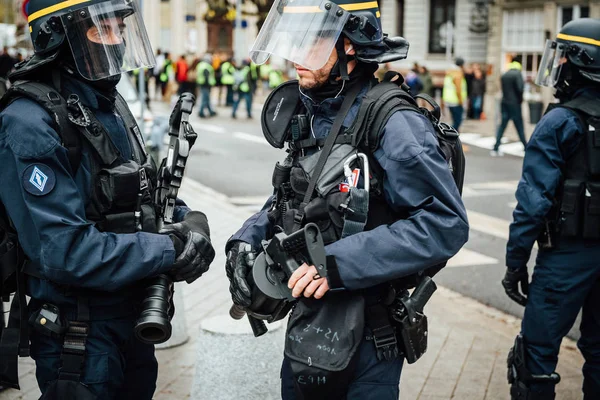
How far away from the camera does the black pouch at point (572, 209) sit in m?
4.15

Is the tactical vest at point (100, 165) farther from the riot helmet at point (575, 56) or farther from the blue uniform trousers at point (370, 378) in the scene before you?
the riot helmet at point (575, 56)

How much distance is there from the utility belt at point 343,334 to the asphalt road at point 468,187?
3.60m

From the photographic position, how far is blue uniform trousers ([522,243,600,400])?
4160 millimetres

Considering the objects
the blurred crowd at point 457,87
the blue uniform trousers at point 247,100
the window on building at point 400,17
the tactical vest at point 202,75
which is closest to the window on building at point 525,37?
the blurred crowd at point 457,87

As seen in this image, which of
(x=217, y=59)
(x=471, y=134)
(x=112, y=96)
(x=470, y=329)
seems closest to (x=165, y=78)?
(x=217, y=59)

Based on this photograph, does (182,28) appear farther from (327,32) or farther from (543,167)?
(327,32)

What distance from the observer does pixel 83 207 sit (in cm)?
290

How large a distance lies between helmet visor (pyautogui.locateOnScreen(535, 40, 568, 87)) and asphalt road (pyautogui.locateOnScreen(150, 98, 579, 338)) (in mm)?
2272

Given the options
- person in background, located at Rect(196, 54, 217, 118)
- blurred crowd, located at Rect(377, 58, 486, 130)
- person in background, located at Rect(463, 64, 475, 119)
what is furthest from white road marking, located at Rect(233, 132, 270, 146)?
person in background, located at Rect(463, 64, 475, 119)

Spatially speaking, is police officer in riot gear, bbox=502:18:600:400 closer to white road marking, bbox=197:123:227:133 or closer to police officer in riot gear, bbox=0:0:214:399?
police officer in riot gear, bbox=0:0:214:399

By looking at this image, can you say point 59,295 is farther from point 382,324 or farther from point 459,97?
point 459,97

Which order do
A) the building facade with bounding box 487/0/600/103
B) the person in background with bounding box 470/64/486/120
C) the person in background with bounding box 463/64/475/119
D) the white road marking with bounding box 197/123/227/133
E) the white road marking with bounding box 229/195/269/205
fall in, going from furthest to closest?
1. the building facade with bounding box 487/0/600/103
2. the person in background with bounding box 463/64/475/119
3. the person in background with bounding box 470/64/486/120
4. the white road marking with bounding box 197/123/227/133
5. the white road marking with bounding box 229/195/269/205

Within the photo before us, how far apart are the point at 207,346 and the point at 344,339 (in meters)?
1.59

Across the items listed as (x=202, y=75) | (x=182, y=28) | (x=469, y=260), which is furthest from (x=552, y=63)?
(x=182, y=28)
